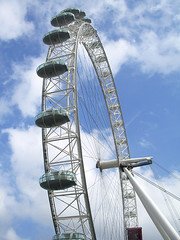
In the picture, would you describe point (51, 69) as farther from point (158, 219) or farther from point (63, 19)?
point (158, 219)

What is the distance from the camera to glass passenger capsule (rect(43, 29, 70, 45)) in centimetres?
3953

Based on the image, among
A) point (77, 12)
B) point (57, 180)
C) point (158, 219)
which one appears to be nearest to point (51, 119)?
point (57, 180)

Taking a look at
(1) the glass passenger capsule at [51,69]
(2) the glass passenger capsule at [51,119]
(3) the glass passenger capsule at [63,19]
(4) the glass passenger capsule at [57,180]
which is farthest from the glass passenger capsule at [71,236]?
(3) the glass passenger capsule at [63,19]

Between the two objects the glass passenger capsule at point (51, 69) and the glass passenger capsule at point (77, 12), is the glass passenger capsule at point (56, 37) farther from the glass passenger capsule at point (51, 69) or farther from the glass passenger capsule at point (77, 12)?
the glass passenger capsule at point (77, 12)

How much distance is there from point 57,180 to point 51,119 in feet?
15.5

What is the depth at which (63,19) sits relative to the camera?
42594 mm

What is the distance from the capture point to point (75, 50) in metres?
37.1

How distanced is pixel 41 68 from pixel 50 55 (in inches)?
103

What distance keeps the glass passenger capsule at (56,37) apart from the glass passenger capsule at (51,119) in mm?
7739

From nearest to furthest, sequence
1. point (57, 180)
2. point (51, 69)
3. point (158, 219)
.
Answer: point (158, 219) → point (57, 180) → point (51, 69)

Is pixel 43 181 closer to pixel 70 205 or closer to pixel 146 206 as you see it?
pixel 70 205

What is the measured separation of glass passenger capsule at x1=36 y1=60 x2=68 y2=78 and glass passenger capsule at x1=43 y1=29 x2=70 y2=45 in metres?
3.15

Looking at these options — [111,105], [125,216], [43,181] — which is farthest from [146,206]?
[125,216]

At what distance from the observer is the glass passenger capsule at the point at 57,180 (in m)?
32.5
